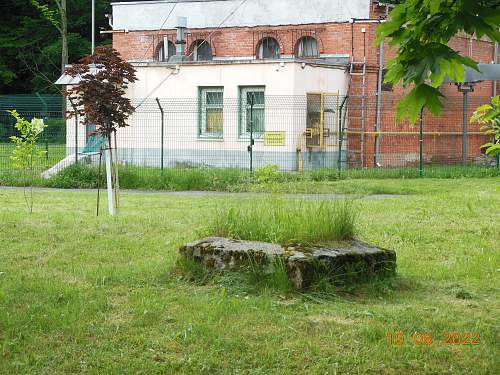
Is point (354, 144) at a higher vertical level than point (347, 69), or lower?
lower

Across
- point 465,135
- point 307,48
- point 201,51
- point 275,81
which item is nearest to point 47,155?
point 275,81

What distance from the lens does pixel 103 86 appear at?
1309cm

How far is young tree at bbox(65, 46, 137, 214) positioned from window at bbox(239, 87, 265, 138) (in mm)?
12197

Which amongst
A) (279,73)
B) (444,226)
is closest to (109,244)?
(444,226)

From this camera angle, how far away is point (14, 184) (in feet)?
71.4

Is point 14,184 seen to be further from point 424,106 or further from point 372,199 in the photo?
point 424,106

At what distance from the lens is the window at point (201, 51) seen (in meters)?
32.2

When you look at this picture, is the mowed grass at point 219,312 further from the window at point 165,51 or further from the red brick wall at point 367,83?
the window at point 165,51

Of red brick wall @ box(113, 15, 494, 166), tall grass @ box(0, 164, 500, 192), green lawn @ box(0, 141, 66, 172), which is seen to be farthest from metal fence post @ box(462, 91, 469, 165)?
green lawn @ box(0, 141, 66, 172)

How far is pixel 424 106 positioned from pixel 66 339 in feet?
10.6
